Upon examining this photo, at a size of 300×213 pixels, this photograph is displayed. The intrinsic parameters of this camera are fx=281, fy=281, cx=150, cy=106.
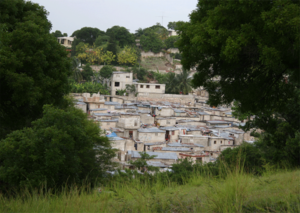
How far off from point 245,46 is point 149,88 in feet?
120

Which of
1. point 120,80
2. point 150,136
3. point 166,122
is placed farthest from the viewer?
point 120,80

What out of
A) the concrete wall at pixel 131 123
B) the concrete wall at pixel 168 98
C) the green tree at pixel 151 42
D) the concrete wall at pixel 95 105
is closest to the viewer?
the concrete wall at pixel 131 123

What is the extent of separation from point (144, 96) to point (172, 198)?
121ft

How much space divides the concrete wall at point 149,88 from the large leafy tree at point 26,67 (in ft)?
102

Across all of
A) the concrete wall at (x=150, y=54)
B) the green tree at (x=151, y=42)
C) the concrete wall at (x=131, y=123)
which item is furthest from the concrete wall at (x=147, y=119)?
the concrete wall at (x=150, y=54)

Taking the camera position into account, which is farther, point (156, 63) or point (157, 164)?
point (156, 63)

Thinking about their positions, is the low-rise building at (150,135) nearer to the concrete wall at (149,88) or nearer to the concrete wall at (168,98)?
the concrete wall at (168,98)

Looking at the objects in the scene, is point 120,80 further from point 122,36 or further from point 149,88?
point 122,36

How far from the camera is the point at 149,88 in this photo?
41156 mm

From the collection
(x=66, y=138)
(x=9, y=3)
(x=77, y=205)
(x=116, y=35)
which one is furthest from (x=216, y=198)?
(x=116, y=35)

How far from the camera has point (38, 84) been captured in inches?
329

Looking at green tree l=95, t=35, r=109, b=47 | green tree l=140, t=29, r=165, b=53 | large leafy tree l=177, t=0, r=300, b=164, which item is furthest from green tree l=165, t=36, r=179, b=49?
large leafy tree l=177, t=0, r=300, b=164

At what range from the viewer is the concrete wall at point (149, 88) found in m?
40.9

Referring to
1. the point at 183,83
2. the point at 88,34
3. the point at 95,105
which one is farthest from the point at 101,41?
the point at 95,105
